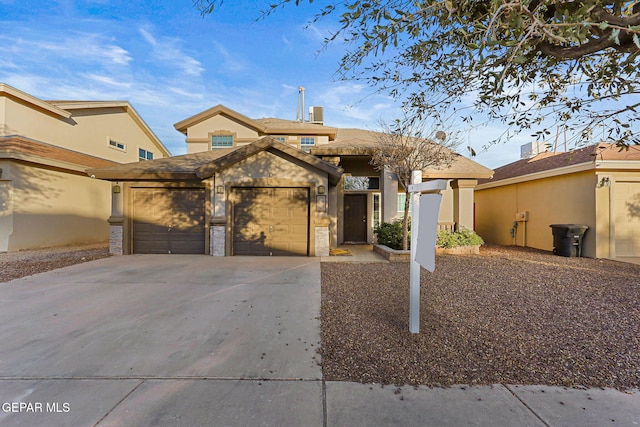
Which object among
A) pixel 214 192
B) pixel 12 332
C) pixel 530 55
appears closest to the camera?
pixel 530 55

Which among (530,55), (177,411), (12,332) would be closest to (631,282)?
(530,55)

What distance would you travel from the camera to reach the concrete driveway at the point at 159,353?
239cm

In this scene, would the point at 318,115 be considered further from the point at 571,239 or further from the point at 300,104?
the point at 571,239

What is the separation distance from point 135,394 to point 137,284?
4243mm

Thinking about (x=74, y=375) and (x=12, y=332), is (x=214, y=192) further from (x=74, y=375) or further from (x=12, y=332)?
(x=74, y=375)

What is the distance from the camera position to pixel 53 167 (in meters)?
12.0

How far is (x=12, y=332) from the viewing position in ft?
12.6

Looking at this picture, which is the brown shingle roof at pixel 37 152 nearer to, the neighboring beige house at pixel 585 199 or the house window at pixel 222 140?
the house window at pixel 222 140

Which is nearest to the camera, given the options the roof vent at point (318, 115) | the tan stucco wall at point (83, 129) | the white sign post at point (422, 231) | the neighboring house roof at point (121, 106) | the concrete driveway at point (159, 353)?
the concrete driveway at point (159, 353)

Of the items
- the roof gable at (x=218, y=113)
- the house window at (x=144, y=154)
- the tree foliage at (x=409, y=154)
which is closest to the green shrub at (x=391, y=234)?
the tree foliage at (x=409, y=154)

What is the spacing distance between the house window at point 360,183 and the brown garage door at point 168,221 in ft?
19.0

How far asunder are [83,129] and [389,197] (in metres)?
15.1

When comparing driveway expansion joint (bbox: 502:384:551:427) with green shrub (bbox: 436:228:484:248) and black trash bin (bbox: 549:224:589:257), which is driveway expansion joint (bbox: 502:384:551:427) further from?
black trash bin (bbox: 549:224:589:257)

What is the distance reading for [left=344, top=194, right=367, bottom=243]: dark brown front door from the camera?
13.0 metres
